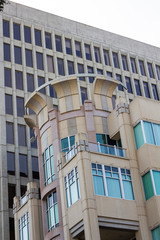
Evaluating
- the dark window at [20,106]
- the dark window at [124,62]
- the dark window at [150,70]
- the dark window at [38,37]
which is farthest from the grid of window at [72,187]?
the dark window at [150,70]

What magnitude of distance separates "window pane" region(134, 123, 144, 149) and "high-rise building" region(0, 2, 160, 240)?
7cm

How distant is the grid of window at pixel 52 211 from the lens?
40.5 meters

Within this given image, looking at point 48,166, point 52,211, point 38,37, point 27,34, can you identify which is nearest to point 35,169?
point 48,166

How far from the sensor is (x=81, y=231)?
3578cm

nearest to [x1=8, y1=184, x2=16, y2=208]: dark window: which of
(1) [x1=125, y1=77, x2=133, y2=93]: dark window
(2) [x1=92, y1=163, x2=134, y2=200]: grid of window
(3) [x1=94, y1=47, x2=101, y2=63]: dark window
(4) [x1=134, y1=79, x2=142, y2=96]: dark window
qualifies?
(2) [x1=92, y1=163, x2=134, y2=200]: grid of window

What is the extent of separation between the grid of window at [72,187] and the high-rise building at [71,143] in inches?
3.0

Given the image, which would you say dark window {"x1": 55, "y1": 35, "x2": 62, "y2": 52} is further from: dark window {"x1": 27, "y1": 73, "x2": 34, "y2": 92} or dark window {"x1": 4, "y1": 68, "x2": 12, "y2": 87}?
dark window {"x1": 4, "y1": 68, "x2": 12, "y2": 87}

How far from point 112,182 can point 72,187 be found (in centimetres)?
310

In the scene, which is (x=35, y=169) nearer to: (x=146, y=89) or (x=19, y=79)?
(x=19, y=79)

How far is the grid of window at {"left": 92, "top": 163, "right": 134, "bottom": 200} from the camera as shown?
1432 inches

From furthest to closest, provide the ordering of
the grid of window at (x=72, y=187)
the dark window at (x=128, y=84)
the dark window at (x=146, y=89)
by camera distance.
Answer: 1. the dark window at (x=146, y=89)
2. the dark window at (x=128, y=84)
3. the grid of window at (x=72, y=187)

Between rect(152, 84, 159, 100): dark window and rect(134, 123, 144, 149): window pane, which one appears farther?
rect(152, 84, 159, 100): dark window

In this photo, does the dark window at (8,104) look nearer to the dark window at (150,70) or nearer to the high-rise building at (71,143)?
the high-rise building at (71,143)

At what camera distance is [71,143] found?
42.0 metres
